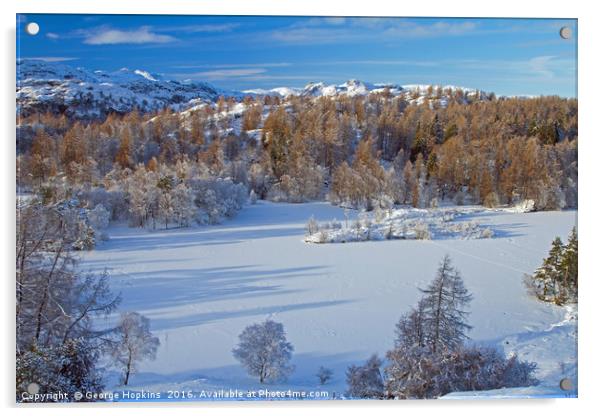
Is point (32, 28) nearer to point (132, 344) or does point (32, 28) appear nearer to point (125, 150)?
point (125, 150)

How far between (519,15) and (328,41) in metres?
1.86

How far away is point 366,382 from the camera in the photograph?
12.3 ft

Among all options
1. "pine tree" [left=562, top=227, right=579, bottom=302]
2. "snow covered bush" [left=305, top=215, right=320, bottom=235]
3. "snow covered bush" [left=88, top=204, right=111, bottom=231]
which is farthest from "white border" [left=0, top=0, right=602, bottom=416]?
"snow covered bush" [left=305, top=215, right=320, bottom=235]

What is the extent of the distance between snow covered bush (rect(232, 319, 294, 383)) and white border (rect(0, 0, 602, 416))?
0.29 m

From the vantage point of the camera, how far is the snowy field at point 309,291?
3982mm

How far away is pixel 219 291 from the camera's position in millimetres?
5109

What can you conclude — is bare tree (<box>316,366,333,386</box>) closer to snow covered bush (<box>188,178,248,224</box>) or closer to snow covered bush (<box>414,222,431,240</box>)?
snow covered bush (<box>414,222,431,240</box>)

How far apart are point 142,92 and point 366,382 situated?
3872 mm

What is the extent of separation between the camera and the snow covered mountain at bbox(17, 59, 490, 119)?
432cm

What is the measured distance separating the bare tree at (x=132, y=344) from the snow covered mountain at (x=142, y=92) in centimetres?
229

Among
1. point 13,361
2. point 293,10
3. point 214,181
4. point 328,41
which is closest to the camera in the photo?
point 13,361

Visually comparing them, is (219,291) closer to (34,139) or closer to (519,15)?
(34,139)

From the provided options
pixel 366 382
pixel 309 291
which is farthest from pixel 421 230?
pixel 366 382

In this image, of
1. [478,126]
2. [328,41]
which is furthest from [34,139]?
[478,126]
